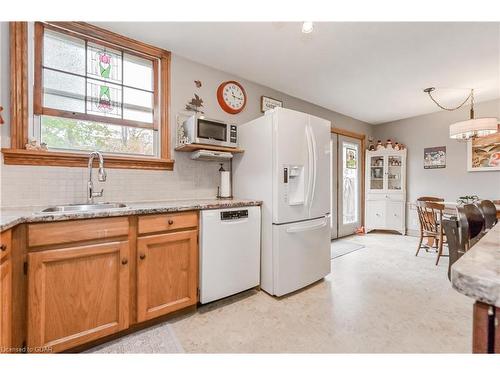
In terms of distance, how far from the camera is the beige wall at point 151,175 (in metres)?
1.64

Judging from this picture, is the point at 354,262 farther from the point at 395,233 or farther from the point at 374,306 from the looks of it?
the point at 395,233

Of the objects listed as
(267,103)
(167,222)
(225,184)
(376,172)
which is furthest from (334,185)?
(167,222)

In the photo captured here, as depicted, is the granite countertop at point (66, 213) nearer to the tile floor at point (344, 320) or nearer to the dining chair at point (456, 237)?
the tile floor at point (344, 320)

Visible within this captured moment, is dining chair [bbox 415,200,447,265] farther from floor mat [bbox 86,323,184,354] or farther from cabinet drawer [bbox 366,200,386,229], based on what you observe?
floor mat [bbox 86,323,184,354]

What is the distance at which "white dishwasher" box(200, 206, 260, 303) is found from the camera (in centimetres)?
191

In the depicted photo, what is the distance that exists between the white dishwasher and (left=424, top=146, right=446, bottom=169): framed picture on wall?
13.6 ft

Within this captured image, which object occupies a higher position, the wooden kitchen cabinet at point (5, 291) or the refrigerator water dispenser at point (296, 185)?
the refrigerator water dispenser at point (296, 185)

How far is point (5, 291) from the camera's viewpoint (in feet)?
3.64

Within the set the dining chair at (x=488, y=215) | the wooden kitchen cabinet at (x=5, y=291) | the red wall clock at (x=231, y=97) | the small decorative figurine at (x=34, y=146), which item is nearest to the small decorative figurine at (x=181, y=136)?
the red wall clock at (x=231, y=97)

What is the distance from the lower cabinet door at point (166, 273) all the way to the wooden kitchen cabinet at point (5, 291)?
62 cm

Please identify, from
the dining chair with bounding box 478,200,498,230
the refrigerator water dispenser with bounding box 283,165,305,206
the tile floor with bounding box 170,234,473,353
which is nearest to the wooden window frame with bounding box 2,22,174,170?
the refrigerator water dispenser with bounding box 283,165,305,206

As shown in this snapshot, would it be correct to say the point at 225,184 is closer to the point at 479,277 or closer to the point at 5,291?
the point at 5,291

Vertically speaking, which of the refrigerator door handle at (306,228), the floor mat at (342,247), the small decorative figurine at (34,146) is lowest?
the floor mat at (342,247)
